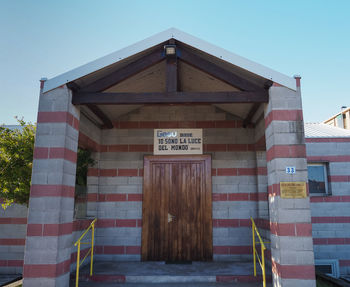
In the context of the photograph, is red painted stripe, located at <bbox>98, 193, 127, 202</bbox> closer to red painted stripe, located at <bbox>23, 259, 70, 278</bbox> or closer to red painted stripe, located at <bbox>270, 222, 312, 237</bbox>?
red painted stripe, located at <bbox>23, 259, 70, 278</bbox>

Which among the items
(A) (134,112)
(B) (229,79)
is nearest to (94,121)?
(A) (134,112)

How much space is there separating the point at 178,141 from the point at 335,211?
193 inches

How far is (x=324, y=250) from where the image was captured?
27.2 feet

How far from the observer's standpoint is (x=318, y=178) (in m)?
8.70

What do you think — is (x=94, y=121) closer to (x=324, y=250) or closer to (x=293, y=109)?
(x=293, y=109)

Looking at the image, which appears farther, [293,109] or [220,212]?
[220,212]

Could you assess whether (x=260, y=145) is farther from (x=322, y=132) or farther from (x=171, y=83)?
(x=322, y=132)

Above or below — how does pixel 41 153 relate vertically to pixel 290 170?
above

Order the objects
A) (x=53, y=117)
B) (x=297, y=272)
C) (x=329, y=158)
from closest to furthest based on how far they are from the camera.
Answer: (x=297, y=272) < (x=53, y=117) < (x=329, y=158)

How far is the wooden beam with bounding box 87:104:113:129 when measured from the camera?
6.49 metres

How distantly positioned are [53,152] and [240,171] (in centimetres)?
443

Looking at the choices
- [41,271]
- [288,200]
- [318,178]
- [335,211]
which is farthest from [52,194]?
[335,211]

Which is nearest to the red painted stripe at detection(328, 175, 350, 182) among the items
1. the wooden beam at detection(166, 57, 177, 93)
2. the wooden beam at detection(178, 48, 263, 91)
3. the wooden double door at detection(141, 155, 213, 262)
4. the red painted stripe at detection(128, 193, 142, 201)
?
the wooden double door at detection(141, 155, 213, 262)

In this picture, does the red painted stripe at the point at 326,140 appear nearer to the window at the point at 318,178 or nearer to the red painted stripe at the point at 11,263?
the window at the point at 318,178
